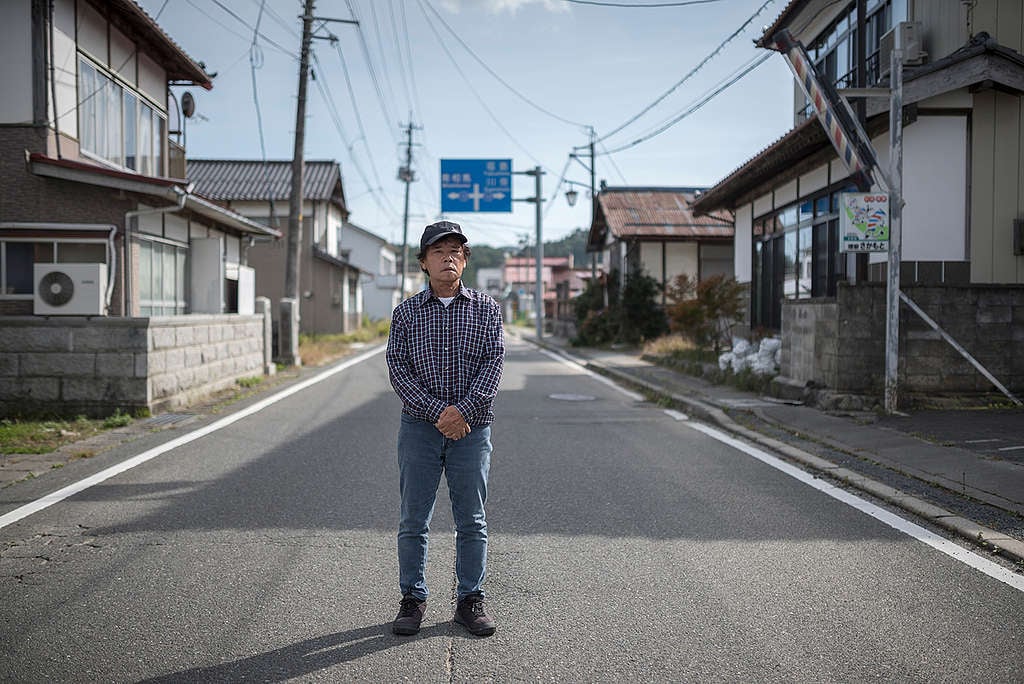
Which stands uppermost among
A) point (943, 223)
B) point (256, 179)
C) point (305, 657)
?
point (256, 179)

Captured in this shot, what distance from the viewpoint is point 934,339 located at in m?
10.5

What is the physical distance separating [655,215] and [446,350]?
29.0m

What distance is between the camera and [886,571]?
4477 mm

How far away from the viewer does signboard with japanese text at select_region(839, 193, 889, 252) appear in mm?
9969

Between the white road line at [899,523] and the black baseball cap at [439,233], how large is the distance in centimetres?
330

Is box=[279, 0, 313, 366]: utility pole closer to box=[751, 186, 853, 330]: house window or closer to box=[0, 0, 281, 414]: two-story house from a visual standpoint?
box=[0, 0, 281, 414]: two-story house

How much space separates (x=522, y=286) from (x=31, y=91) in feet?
268

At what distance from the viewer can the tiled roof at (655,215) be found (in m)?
29.9

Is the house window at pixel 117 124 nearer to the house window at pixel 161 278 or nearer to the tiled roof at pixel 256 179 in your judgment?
the house window at pixel 161 278

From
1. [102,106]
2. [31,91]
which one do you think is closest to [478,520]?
[31,91]

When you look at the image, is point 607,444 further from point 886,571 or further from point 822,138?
point 822,138

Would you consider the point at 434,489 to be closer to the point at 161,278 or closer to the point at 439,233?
the point at 439,233

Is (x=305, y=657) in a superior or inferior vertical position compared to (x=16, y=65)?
inferior

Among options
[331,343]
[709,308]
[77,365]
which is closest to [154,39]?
[77,365]
